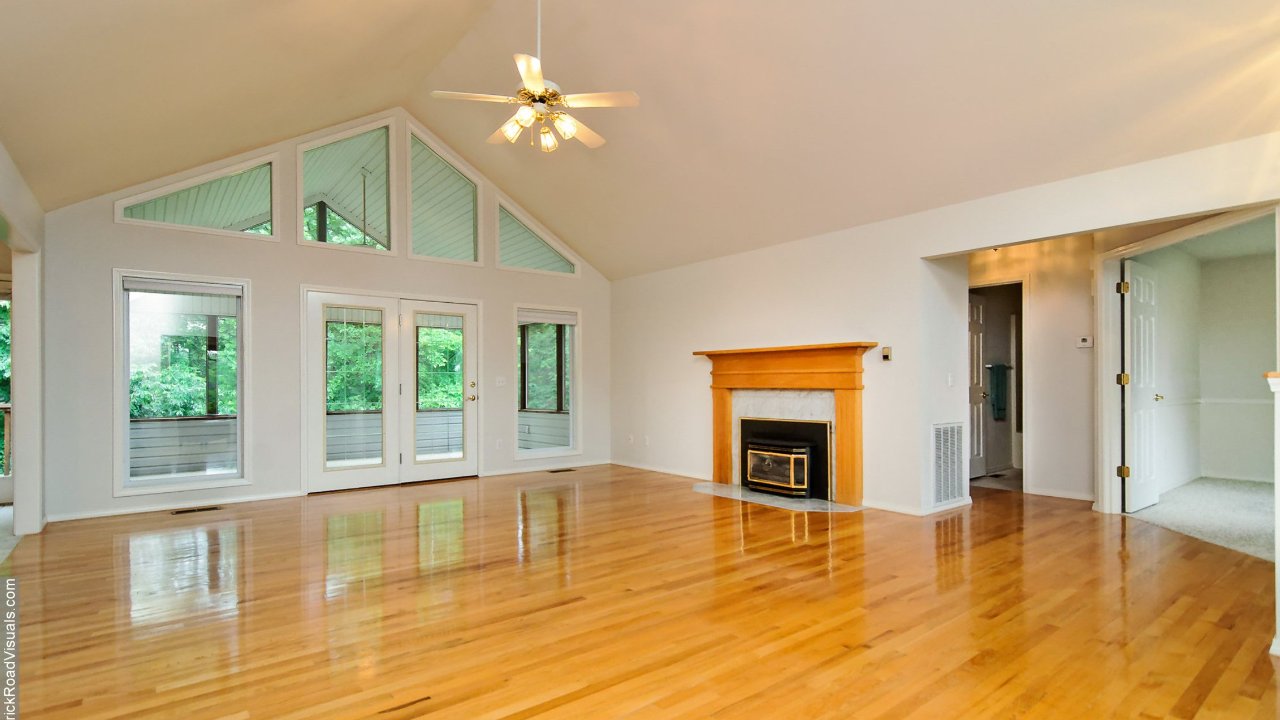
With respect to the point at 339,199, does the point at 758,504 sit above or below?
below

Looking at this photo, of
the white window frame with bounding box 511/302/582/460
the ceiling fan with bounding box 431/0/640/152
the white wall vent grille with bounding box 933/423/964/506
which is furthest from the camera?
the white window frame with bounding box 511/302/582/460

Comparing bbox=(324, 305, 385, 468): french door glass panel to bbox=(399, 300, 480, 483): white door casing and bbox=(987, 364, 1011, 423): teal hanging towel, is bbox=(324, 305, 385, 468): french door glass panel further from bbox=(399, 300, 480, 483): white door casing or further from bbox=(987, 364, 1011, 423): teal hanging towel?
bbox=(987, 364, 1011, 423): teal hanging towel

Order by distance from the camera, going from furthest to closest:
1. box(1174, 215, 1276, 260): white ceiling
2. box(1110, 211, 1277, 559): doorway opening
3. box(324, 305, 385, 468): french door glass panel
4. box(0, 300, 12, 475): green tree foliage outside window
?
1. box(324, 305, 385, 468): french door glass panel
2. box(0, 300, 12, 475): green tree foliage outside window
3. box(1174, 215, 1276, 260): white ceiling
4. box(1110, 211, 1277, 559): doorway opening

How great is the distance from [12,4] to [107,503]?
4.56m

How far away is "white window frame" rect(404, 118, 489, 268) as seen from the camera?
284 inches

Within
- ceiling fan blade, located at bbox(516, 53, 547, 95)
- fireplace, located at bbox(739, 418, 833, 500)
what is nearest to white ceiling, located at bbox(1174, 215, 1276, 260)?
fireplace, located at bbox(739, 418, 833, 500)

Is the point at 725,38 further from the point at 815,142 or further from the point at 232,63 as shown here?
the point at 232,63

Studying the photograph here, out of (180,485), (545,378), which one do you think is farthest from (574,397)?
(180,485)

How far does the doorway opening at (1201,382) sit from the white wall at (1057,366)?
1.48 ft

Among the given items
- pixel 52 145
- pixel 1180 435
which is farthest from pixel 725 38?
pixel 1180 435

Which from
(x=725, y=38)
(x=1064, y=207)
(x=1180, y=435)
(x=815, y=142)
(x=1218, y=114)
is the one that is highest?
(x=725, y=38)

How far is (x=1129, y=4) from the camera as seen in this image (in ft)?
10.4

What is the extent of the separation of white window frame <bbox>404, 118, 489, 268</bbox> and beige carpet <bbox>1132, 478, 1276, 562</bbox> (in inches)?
277

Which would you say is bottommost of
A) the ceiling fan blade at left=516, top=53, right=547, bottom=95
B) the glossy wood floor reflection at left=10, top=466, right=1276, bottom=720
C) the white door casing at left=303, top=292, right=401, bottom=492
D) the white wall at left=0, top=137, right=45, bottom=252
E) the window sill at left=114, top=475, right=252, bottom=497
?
the glossy wood floor reflection at left=10, top=466, right=1276, bottom=720
